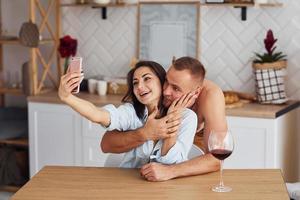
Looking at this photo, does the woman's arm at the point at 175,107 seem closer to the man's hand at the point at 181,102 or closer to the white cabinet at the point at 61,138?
the man's hand at the point at 181,102

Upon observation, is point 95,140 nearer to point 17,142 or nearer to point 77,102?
point 17,142

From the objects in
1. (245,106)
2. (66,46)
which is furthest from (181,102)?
(66,46)

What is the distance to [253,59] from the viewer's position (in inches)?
169

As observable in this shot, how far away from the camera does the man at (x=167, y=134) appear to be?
95.1 inches

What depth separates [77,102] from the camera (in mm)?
2416

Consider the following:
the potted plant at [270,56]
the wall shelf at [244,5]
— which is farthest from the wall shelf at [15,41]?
the potted plant at [270,56]

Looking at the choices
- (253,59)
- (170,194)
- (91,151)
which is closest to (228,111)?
(253,59)

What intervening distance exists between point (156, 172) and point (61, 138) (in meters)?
2.23

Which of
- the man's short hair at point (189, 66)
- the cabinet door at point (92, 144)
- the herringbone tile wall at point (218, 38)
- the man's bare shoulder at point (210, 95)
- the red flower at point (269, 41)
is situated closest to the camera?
the man's short hair at point (189, 66)

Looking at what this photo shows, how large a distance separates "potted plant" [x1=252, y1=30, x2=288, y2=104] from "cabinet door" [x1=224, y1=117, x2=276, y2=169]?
32 centimetres

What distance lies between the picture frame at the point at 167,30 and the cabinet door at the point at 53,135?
28.3 inches

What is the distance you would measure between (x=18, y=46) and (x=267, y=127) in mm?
2301

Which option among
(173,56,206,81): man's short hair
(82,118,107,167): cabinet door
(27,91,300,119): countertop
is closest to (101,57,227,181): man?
(173,56,206,81): man's short hair

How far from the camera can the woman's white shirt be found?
2475 millimetres
